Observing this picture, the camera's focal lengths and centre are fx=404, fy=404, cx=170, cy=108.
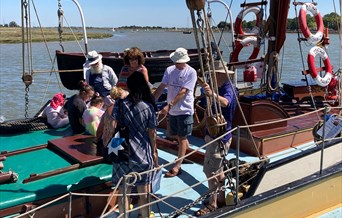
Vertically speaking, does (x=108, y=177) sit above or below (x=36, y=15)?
below

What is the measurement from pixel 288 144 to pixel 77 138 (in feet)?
9.70

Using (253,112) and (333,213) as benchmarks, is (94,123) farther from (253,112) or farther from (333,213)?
(333,213)

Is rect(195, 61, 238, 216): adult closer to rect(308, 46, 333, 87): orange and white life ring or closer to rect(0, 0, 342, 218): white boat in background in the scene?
rect(0, 0, 342, 218): white boat in background

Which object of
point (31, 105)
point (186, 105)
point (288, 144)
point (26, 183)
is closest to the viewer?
point (26, 183)

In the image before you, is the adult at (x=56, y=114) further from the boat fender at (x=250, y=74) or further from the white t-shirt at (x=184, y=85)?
the boat fender at (x=250, y=74)

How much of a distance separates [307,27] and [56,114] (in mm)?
4648

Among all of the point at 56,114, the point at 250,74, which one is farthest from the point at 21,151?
the point at 250,74

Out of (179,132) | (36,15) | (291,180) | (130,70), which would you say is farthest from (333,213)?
(36,15)

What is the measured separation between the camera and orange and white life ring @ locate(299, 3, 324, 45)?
23.6ft

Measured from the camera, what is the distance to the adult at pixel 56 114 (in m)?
6.60

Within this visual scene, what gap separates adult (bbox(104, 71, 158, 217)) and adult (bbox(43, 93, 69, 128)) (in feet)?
11.2

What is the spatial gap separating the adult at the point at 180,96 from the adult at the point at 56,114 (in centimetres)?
247

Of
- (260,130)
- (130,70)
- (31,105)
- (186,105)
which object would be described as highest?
(130,70)

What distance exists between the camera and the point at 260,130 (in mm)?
5828
